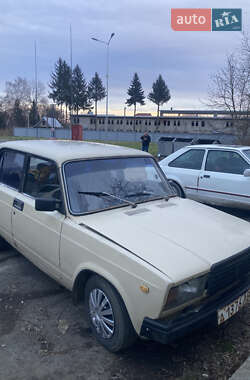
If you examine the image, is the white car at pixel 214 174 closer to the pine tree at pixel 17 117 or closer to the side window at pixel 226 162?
the side window at pixel 226 162

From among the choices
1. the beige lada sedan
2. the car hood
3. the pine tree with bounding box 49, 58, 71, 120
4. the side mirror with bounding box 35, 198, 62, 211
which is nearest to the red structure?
the beige lada sedan

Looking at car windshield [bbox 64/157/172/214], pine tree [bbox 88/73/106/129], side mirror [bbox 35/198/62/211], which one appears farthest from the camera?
pine tree [bbox 88/73/106/129]

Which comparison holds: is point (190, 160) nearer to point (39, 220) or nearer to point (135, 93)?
point (39, 220)

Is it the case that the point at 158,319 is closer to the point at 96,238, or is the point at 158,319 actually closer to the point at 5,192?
the point at 96,238

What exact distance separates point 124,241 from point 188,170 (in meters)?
5.34

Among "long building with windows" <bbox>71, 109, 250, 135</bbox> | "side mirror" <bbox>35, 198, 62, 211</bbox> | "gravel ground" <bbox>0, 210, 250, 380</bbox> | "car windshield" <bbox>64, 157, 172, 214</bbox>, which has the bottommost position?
"gravel ground" <bbox>0, 210, 250, 380</bbox>

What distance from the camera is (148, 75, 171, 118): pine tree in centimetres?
7969

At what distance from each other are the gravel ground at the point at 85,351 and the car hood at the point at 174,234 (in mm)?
890

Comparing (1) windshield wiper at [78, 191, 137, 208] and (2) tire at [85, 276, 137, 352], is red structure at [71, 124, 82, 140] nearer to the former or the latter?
(1) windshield wiper at [78, 191, 137, 208]

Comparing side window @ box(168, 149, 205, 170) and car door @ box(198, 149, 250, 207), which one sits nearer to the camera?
car door @ box(198, 149, 250, 207)

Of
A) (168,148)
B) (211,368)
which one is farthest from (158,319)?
(168,148)

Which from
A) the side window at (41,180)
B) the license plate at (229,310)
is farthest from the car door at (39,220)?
the license plate at (229,310)

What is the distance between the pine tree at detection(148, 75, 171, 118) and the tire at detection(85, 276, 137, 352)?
79.4 m

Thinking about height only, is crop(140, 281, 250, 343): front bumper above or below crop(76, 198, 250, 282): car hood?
below
